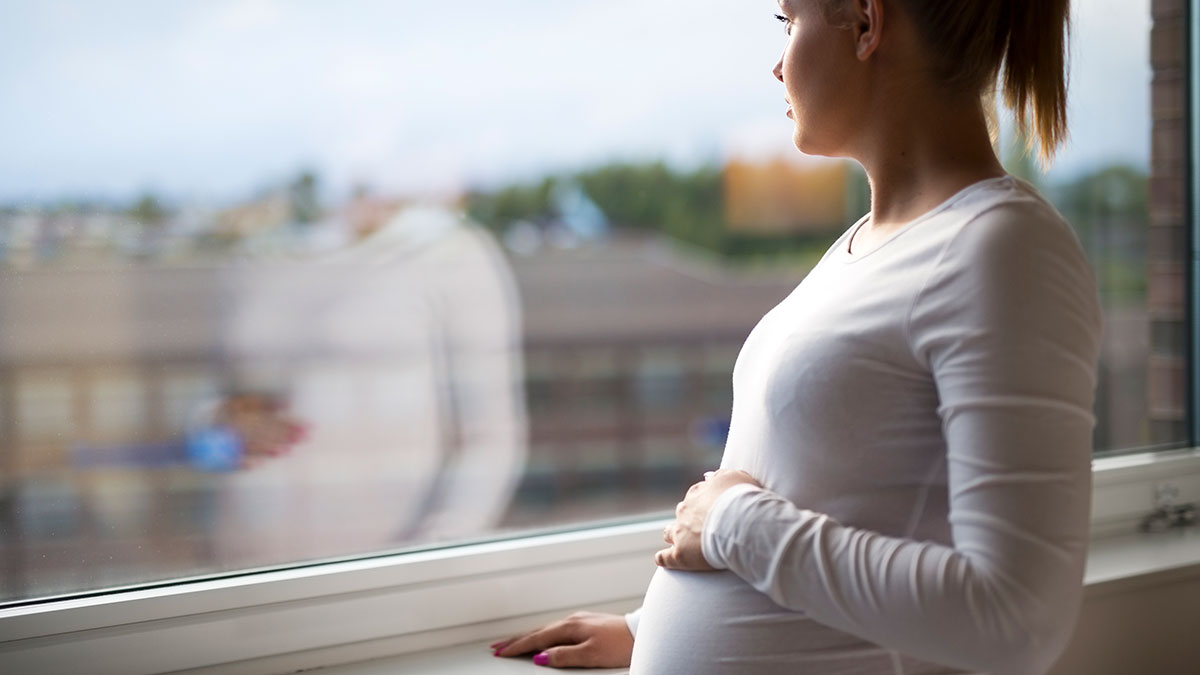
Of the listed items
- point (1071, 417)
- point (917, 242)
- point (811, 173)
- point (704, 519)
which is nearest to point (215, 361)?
point (704, 519)

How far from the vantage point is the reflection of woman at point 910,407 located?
80 cm

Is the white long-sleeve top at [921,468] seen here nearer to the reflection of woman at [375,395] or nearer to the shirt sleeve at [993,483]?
the shirt sleeve at [993,483]

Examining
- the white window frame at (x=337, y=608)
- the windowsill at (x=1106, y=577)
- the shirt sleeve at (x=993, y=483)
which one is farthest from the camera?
the windowsill at (x=1106, y=577)

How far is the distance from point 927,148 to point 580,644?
0.69 metres

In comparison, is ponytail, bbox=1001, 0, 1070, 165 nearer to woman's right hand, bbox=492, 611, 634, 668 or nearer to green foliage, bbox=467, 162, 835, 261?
woman's right hand, bbox=492, 611, 634, 668

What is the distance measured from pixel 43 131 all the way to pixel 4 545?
0.48 meters

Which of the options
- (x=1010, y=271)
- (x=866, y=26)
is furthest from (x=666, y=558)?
(x=866, y=26)

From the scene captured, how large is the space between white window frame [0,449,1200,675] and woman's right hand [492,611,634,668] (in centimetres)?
9

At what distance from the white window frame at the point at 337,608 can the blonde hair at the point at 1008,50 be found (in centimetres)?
78

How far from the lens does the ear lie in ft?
3.12

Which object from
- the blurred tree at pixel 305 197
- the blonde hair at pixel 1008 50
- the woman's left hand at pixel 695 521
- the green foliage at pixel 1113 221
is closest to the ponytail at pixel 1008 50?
the blonde hair at pixel 1008 50

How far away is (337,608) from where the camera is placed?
128 centimetres

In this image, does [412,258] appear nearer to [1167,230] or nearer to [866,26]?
[866,26]

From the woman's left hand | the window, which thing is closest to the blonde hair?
the woman's left hand
